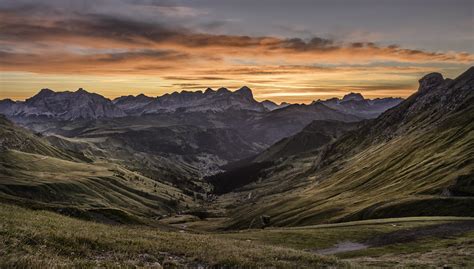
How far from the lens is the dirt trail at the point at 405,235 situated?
2333 inches

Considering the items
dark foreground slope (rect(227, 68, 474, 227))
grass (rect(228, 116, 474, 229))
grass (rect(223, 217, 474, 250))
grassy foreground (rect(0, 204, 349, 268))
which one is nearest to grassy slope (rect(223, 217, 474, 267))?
grass (rect(223, 217, 474, 250))

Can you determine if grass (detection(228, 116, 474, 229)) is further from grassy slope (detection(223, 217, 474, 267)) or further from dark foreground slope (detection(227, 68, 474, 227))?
grassy slope (detection(223, 217, 474, 267))

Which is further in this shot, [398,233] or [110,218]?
[110,218]

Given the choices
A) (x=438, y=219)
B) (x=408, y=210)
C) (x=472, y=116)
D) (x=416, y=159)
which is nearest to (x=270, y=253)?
(x=438, y=219)

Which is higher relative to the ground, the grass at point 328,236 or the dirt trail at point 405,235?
the dirt trail at point 405,235

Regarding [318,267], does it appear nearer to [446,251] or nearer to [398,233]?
[446,251]

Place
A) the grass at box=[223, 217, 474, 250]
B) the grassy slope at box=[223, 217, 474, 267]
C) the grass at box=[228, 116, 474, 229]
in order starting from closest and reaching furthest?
the grassy slope at box=[223, 217, 474, 267], the grass at box=[223, 217, 474, 250], the grass at box=[228, 116, 474, 229]

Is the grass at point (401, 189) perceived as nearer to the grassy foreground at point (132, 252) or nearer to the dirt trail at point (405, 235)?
the dirt trail at point (405, 235)

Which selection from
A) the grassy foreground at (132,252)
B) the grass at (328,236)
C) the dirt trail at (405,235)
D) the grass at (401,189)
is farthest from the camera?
the grass at (401,189)

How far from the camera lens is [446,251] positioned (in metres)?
48.4

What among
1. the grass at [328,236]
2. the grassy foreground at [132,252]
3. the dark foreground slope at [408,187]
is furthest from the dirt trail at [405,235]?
the grassy foreground at [132,252]

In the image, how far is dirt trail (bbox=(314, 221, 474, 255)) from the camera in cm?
5926

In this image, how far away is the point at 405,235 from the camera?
63000mm

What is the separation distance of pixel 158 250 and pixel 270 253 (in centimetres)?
926
